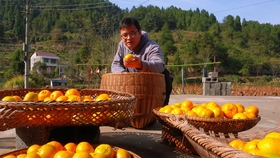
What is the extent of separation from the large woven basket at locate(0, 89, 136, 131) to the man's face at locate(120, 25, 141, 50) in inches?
48.1

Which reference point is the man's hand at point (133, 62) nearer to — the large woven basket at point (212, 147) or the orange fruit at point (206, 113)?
the orange fruit at point (206, 113)

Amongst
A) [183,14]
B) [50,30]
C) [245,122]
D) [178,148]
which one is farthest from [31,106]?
[183,14]

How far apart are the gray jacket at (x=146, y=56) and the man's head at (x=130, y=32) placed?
0.26ft

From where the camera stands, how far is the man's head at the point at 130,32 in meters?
2.64

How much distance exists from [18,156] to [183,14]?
73592 mm

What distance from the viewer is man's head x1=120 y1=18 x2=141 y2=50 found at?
2.64m

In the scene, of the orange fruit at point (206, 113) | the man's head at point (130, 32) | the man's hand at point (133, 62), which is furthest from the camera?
the man's head at point (130, 32)

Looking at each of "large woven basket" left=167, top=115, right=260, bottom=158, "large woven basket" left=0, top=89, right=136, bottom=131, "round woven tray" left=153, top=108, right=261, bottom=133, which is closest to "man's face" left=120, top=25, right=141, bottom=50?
"round woven tray" left=153, top=108, right=261, bottom=133

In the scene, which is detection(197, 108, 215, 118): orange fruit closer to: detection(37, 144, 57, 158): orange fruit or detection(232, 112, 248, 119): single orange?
detection(232, 112, 248, 119): single orange

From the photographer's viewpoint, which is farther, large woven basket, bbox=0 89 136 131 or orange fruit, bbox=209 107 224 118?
orange fruit, bbox=209 107 224 118

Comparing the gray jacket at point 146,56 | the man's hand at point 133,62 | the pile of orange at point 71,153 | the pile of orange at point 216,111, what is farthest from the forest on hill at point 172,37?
the pile of orange at point 71,153

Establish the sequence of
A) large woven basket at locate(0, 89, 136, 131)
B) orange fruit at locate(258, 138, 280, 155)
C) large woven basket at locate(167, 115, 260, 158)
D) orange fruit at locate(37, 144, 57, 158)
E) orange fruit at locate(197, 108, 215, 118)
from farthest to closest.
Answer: orange fruit at locate(197, 108, 215, 118)
large woven basket at locate(0, 89, 136, 131)
orange fruit at locate(37, 144, 57, 158)
orange fruit at locate(258, 138, 280, 155)
large woven basket at locate(167, 115, 260, 158)

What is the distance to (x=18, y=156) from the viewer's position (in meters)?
1.23

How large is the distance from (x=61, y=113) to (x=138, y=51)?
1.55 metres
